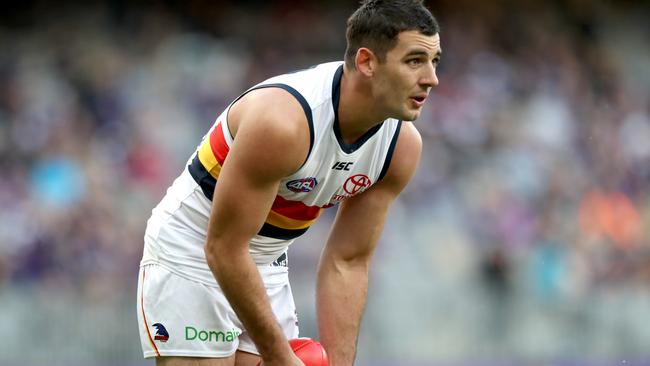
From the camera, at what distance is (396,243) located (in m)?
12.3

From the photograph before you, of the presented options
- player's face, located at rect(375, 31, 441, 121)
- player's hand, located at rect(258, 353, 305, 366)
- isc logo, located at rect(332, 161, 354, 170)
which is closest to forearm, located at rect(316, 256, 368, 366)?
player's hand, located at rect(258, 353, 305, 366)

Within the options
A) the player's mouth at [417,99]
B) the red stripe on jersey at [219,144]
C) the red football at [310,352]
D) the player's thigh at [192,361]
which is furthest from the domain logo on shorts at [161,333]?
the player's mouth at [417,99]

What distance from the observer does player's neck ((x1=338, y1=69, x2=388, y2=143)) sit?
5.36 m

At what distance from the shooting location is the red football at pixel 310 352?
18.4ft

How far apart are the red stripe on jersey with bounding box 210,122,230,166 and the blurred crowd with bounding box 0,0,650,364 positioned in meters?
6.21

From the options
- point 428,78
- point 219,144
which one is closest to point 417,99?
point 428,78

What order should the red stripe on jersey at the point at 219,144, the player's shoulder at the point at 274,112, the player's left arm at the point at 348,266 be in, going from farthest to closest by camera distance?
1. the player's left arm at the point at 348,266
2. the red stripe on jersey at the point at 219,144
3. the player's shoulder at the point at 274,112

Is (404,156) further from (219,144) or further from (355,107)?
(219,144)

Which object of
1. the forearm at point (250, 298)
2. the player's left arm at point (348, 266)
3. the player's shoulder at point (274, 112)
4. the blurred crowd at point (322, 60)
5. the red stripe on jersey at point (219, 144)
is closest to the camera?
the player's shoulder at point (274, 112)

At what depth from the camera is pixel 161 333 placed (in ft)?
18.9

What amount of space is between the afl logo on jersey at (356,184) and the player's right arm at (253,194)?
41 centimetres

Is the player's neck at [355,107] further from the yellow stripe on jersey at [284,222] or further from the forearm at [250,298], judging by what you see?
the forearm at [250,298]

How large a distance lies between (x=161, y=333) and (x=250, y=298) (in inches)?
30.4

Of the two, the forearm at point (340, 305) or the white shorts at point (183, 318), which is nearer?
the white shorts at point (183, 318)
